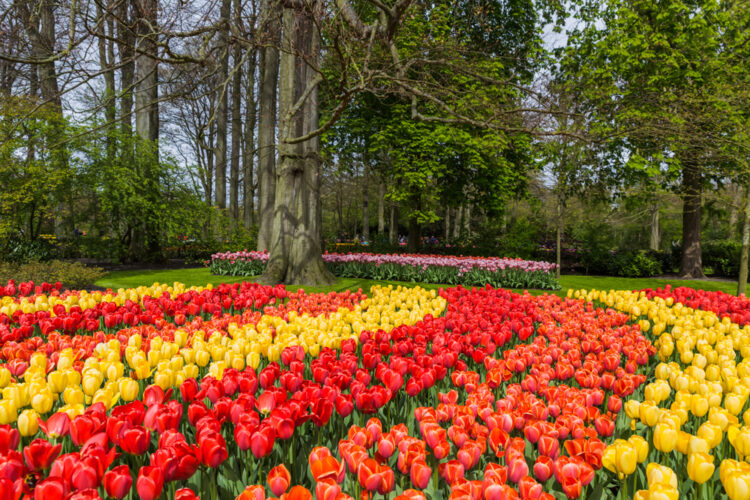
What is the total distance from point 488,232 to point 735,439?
2007 centimetres

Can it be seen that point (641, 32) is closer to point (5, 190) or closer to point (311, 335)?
point (311, 335)

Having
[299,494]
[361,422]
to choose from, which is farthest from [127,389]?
[299,494]

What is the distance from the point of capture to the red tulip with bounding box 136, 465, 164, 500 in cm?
131

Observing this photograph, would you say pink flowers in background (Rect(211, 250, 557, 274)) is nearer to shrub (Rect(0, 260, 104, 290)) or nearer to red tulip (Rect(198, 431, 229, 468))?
shrub (Rect(0, 260, 104, 290))

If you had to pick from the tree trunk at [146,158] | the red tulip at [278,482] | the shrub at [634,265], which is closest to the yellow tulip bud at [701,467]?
the red tulip at [278,482]

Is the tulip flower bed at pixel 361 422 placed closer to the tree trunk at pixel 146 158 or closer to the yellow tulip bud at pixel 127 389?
the yellow tulip bud at pixel 127 389

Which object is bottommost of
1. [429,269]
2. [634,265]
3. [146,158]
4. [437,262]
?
[634,265]

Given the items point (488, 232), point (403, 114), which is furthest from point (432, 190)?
point (488, 232)

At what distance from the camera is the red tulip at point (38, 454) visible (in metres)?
1.46

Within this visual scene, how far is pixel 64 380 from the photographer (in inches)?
87.8

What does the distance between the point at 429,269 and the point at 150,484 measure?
11416 mm

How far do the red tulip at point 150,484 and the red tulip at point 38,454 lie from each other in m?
0.42

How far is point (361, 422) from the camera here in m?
2.32

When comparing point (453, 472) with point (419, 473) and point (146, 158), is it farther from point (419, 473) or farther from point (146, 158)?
point (146, 158)
